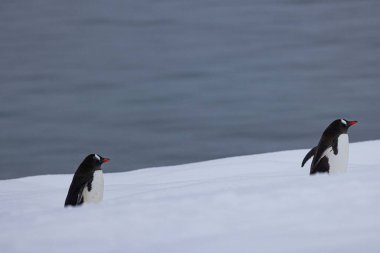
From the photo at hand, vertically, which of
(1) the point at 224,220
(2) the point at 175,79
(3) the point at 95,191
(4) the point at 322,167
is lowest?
(1) the point at 224,220

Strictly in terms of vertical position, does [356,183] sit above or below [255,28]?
below

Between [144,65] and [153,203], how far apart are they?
80.2 feet

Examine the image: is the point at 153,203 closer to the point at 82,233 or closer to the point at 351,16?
the point at 82,233

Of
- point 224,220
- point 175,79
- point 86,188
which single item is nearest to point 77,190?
point 86,188

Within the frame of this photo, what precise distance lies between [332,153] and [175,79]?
18503 mm

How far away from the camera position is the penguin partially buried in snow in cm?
550

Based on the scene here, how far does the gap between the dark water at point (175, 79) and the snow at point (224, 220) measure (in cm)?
1010

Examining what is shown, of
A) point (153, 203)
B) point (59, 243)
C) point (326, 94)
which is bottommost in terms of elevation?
point (59, 243)

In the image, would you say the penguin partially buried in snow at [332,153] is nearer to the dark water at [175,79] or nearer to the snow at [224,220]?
the snow at [224,220]

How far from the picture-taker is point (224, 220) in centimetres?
426

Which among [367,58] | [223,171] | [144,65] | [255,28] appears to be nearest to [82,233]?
[223,171]

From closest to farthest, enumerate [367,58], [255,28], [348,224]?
[348,224], [367,58], [255,28]

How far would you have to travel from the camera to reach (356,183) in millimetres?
4562

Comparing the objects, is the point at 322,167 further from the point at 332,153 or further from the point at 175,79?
the point at 175,79
